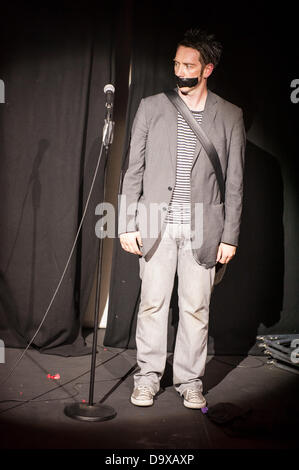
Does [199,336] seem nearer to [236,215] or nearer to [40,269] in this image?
[236,215]

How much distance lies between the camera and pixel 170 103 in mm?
2785

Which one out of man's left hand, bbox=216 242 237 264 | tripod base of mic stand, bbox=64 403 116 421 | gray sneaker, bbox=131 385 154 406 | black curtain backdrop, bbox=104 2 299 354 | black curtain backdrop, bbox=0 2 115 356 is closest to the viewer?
tripod base of mic stand, bbox=64 403 116 421

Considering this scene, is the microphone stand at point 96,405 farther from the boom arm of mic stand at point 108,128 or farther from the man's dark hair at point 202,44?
the man's dark hair at point 202,44

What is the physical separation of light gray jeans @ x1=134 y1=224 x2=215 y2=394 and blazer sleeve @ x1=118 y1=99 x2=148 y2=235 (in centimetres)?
20

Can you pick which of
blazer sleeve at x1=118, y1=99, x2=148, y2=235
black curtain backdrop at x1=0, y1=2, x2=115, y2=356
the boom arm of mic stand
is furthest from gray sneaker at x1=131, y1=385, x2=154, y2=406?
the boom arm of mic stand

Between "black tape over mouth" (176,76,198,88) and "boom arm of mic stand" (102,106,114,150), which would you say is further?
"black tape over mouth" (176,76,198,88)

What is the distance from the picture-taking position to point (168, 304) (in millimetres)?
2820

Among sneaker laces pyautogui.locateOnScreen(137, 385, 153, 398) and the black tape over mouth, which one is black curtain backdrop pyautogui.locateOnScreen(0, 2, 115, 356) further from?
the black tape over mouth

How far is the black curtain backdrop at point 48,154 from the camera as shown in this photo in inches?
145

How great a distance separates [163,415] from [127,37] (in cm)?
303

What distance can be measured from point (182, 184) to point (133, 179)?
0.26 meters

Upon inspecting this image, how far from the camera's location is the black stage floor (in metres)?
2.27

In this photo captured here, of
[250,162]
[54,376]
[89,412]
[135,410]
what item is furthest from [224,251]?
[250,162]

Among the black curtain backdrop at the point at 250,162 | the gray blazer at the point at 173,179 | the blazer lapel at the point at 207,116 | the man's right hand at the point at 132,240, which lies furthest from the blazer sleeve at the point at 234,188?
the black curtain backdrop at the point at 250,162
